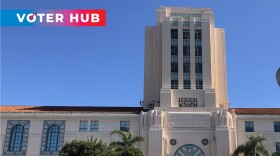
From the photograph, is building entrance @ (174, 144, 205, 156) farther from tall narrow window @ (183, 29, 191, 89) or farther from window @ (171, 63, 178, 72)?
window @ (171, 63, 178, 72)

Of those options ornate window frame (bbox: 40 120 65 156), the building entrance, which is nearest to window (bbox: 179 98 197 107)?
the building entrance

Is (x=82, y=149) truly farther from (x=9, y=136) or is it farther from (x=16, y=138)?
(x=9, y=136)

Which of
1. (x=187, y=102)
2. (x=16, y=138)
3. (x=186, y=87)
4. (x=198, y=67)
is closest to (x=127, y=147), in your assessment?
(x=187, y=102)

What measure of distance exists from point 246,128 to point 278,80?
4871cm

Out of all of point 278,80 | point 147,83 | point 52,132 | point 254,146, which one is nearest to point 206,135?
point 254,146

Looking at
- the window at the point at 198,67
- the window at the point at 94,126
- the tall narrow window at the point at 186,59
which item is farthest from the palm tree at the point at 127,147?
the window at the point at 198,67

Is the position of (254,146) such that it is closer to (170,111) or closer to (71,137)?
(170,111)

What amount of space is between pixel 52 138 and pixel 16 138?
5.15 meters

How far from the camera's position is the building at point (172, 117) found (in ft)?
191

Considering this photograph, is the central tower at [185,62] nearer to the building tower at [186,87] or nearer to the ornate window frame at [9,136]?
the building tower at [186,87]

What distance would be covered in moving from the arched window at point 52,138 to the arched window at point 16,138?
3804 mm

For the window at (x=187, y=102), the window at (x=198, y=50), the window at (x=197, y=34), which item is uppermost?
the window at (x=197, y=34)

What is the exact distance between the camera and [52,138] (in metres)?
59.7

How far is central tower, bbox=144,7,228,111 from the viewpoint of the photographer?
61.8 metres
